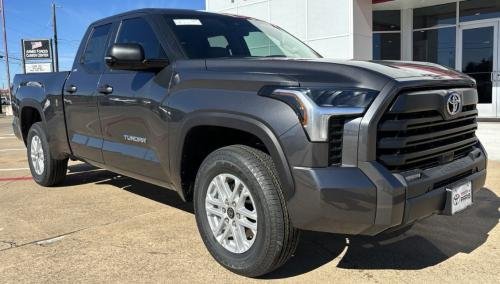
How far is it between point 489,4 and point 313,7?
4443 mm

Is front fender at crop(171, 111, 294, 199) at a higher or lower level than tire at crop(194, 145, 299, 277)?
higher

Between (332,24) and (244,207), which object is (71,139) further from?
(332,24)

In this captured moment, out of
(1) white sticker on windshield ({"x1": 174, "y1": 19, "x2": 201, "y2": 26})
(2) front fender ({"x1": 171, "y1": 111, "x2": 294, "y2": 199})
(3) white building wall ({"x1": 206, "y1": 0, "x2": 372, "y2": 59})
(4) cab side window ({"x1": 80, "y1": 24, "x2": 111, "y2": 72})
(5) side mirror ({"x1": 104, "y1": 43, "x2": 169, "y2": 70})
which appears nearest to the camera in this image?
(2) front fender ({"x1": 171, "y1": 111, "x2": 294, "y2": 199})

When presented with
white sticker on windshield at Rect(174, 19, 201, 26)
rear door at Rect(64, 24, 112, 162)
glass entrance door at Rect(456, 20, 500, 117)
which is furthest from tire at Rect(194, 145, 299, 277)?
glass entrance door at Rect(456, 20, 500, 117)

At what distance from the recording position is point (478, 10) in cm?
1316

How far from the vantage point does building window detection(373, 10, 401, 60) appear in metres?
14.6

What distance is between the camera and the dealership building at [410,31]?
1309cm

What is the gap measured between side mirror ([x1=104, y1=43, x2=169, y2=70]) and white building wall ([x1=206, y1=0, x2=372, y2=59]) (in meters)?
9.85

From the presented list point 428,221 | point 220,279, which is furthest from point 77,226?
point 428,221

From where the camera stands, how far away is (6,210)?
17.3ft

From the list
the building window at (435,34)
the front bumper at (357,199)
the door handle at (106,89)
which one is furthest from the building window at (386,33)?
the front bumper at (357,199)

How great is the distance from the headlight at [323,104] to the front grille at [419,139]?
6.6 inches

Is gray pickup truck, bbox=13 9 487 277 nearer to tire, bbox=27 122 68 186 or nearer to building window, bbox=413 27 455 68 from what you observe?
tire, bbox=27 122 68 186

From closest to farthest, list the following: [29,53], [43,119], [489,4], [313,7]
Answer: [43,119] < [489,4] < [313,7] < [29,53]
